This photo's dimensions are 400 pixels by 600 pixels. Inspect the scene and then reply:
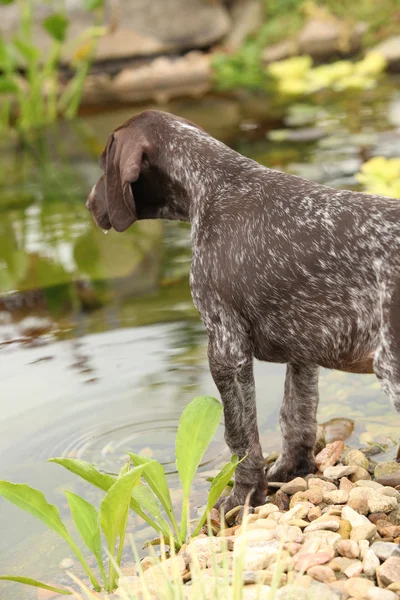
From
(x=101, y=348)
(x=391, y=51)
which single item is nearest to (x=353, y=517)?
(x=101, y=348)

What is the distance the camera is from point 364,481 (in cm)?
354

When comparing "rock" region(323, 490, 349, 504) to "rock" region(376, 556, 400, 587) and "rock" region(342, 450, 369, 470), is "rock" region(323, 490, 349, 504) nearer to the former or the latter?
"rock" region(342, 450, 369, 470)

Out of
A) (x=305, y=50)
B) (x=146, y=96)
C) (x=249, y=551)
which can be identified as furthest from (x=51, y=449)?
(x=305, y=50)

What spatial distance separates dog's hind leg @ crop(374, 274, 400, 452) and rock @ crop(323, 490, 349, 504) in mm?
569

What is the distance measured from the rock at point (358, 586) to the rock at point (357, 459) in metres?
0.99

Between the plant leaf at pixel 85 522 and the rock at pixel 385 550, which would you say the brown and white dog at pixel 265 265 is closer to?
the rock at pixel 385 550

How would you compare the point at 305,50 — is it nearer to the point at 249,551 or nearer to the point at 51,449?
the point at 51,449

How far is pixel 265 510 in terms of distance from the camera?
11.3ft

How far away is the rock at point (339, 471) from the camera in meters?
3.64

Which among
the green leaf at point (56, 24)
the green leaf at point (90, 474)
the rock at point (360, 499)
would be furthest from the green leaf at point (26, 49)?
the rock at point (360, 499)

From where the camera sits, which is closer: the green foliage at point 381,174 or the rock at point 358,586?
the rock at point 358,586

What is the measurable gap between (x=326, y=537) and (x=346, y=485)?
1.62ft

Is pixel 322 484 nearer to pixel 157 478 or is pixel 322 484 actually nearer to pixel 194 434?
pixel 194 434

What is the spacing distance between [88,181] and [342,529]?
6.90m
